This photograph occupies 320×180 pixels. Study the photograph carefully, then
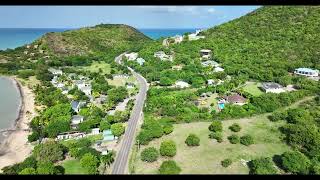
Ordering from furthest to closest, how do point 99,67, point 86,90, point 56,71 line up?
point 99,67
point 56,71
point 86,90

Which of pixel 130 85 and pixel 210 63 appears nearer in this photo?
pixel 130 85

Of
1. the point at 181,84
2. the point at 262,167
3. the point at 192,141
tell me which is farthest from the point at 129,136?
the point at 181,84

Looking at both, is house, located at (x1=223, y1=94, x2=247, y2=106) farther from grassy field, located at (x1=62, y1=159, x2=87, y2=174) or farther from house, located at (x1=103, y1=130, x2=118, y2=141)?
grassy field, located at (x1=62, y1=159, x2=87, y2=174)

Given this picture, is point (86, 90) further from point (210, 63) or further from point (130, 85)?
point (210, 63)

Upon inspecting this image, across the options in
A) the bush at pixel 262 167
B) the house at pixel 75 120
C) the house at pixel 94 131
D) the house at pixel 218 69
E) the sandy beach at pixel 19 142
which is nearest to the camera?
the bush at pixel 262 167

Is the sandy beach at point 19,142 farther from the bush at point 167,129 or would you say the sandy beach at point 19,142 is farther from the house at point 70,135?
the bush at point 167,129

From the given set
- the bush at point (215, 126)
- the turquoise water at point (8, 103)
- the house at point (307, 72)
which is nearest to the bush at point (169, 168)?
the bush at point (215, 126)
